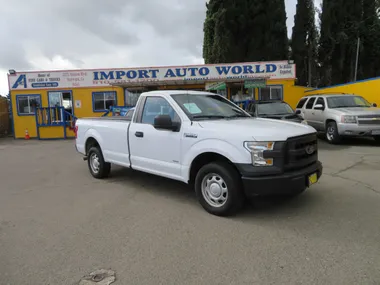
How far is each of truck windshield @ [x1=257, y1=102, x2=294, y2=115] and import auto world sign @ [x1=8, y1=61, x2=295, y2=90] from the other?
21.5 ft

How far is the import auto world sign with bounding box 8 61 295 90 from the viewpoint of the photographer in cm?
1772

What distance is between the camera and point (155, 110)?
5.47 m

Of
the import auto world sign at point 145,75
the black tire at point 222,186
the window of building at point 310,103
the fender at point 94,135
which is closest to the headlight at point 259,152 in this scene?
the black tire at point 222,186

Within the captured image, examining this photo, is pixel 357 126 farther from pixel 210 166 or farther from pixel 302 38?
pixel 302 38

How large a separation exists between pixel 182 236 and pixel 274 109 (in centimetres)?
821

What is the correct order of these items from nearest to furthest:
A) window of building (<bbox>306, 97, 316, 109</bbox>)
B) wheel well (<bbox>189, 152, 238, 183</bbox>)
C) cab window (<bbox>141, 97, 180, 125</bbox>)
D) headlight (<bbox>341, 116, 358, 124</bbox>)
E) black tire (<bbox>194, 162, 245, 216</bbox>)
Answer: black tire (<bbox>194, 162, 245, 216</bbox>), wheel well (<bbox>189, 152, 238, 183</bbox>), cab window (<bbox>141, 97, 180, 125</bbox>), headlight (<bbox>341, 116, 358, 124</bbox>), window of building (<bbox>306, 97, 316, 109</bbox>)

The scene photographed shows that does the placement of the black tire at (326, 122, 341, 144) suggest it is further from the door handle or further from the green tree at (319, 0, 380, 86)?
the green tree at (319, 0, 380, 86)

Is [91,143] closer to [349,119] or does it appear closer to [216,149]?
[216,149]

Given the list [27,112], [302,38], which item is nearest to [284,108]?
[27,112]

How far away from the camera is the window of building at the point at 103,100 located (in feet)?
60.2

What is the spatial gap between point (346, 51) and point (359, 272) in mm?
28920

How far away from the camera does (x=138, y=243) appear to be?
143 inches

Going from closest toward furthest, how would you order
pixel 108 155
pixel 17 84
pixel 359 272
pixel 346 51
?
1. pixel 359 272
2. pixel 108 155
3. pixel 17 84
4. pixel 346 51

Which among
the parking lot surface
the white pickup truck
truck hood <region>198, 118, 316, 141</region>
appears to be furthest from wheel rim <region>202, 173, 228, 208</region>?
truck hood <region>198, 118, 316, 141</region>
